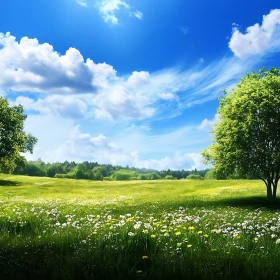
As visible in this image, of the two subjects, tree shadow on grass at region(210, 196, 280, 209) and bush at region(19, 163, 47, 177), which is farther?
bush at region(19, 163, 47, 177)

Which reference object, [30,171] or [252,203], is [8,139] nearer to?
[252,203]

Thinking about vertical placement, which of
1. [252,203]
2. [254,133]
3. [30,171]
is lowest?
[252,203]

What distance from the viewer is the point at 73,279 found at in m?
6.40

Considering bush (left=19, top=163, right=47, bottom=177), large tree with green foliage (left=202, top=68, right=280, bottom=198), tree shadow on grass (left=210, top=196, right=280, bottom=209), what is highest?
large tree with green foliage (left=202, top=68, right=280, bottom=198)

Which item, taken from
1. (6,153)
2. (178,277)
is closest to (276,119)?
(178,277)

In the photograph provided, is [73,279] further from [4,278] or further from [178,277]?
[178,277]

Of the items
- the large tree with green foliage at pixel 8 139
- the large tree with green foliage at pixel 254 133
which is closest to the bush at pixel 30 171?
the large tree with green foliage at pixel 8 139

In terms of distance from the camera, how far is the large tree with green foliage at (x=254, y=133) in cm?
3206

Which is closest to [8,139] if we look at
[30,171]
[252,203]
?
[252,203]

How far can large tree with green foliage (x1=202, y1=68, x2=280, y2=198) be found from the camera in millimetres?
32062

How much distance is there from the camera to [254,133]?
107ft

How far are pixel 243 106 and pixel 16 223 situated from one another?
27.3 m

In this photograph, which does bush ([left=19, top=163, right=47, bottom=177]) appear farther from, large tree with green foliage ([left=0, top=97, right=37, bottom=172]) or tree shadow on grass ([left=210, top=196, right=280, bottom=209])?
tree shadow on grass ([left=210, top=196, right=280, bottom=209])

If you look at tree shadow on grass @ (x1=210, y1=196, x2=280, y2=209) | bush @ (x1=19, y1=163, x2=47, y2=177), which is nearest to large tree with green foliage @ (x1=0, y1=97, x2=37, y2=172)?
tree shadow on grass @ (x1=210, y1=196, x2=280, y2=209)
